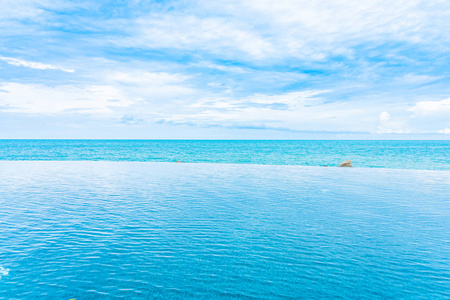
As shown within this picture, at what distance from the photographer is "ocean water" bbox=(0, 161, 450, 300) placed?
1297 centimetres

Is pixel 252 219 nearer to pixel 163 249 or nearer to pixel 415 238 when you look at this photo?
pixel 163 249

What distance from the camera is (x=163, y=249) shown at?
1688 cm

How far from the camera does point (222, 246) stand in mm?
17422

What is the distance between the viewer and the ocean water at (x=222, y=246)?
12969mm

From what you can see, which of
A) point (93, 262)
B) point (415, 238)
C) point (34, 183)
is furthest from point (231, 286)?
point (34, 183)

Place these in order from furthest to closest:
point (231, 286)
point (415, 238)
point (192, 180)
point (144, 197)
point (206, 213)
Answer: point (192, 180)
point (144, 197)
point (206, 213)
point (415, 238)
point (231, 286)

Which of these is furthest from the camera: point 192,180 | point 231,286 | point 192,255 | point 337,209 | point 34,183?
point 192,180

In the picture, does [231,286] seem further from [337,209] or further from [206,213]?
[337,209]

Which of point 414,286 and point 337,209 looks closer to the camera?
point 414,286

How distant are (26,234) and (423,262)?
24.7 metres

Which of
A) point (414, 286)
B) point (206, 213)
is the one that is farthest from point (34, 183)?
point (414, 286)

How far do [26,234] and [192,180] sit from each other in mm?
26163

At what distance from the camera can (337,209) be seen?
26.4 metres

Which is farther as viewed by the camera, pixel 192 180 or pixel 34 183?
pixel 192 180
